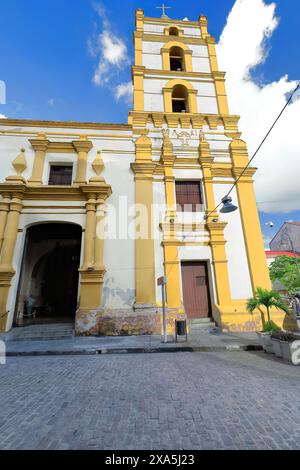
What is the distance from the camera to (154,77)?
1381cm

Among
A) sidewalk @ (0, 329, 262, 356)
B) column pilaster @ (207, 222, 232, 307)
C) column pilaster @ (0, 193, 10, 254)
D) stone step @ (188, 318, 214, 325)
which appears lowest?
sidewalk @ (0, 329, 262, 356)

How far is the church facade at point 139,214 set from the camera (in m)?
9.31

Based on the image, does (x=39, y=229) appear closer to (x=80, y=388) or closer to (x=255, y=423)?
(x=80, y=388)

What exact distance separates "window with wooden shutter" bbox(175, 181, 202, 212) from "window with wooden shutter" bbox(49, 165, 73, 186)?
6121 millimetres

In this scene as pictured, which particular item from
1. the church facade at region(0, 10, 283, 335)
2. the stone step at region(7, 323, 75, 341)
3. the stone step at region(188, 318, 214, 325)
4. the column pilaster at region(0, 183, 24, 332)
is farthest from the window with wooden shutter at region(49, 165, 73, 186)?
the stone step at region(188, 318, 214, 325)

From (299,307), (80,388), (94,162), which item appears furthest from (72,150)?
(299,307)

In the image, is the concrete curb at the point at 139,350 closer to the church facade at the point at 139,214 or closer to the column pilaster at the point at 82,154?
the church facade at the point at 139,214

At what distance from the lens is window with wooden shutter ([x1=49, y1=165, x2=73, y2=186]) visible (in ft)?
37.6

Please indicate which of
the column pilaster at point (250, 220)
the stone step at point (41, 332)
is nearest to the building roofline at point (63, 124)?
the column pilaster at point (250, 220)

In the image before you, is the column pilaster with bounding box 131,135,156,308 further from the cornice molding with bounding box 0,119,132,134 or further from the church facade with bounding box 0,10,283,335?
the cornice molding with bounding box 0,119,132,134

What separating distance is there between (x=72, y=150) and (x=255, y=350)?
12.7m

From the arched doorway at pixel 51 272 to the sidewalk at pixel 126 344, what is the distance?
11.2ft

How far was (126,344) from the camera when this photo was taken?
284 inches
